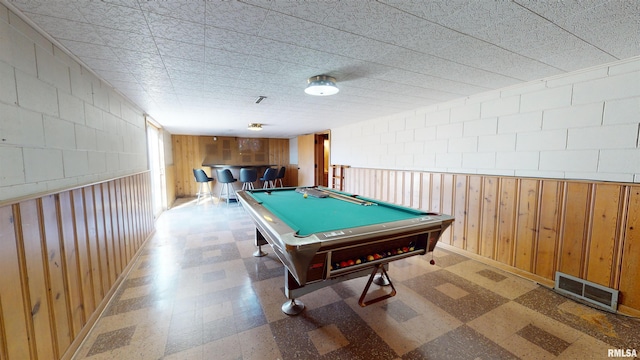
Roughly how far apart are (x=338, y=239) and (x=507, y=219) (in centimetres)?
238

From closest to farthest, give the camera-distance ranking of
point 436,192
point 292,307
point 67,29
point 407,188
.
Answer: point 67,29 → point 292,307 → point 436,192 → point 407,188

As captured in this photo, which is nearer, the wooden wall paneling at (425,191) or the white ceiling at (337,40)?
the white ceiling at (337,40)

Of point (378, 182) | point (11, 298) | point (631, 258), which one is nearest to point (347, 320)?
point (11, 298)

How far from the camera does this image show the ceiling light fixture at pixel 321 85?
219cm

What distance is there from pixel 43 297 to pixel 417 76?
10.3 ft

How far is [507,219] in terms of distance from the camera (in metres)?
2.69

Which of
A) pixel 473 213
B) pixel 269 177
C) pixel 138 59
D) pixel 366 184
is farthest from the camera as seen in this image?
pixel 269 177

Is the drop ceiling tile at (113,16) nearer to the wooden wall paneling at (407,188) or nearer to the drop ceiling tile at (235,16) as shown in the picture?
the drop ceiling tile at (235,16)

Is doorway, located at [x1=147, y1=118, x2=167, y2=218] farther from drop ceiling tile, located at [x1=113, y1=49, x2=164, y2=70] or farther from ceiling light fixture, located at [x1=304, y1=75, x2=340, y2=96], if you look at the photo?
ceiling light fixture, located at [x1=304, y1=75, x2=340, y2=96]

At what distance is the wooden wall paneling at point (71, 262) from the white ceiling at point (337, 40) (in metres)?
1.09

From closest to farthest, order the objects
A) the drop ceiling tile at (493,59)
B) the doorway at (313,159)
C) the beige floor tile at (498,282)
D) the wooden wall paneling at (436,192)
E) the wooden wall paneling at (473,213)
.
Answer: the drop ceiling tile at (493,59)
the beige floor tile at (498,282)
the wooden wall paneling at (473,213)
the wooden wall paneling at (436,192)
the doorway at (313,159)

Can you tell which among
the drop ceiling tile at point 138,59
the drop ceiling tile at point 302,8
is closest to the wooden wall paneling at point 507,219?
the drop ceiling tile at point 302,8

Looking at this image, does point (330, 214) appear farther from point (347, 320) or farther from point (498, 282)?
point (498, 282)

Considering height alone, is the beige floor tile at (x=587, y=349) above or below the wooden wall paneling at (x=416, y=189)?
below
